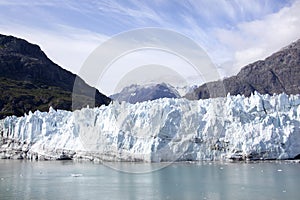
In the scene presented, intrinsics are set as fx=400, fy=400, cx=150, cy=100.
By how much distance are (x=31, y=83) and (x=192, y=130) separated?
147 ft

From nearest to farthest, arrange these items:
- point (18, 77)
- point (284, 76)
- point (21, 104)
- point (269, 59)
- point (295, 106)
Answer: point (295, 106) → point (21, 104) → point (18, 77) → point (284, 76) → point (269, 59)

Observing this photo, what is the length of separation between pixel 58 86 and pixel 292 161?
51.9 meters

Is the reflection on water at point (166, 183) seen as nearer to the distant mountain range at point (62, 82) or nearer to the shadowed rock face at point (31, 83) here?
the distant mountain range at point (62, 82)

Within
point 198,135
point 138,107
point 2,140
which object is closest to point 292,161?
point 198,135

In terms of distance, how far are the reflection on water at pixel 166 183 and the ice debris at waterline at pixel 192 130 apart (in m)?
2.01

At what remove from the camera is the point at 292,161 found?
80.4 feet

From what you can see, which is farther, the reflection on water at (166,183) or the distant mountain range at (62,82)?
the distant mountain range at (62,82)

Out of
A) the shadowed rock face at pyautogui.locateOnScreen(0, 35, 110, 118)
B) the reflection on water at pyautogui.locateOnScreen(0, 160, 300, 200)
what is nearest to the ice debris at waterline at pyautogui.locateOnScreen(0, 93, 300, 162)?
the reflection on water at pyautogui.locateOnScreen(0, 160, 300, 200)

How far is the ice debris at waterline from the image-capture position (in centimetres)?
2495

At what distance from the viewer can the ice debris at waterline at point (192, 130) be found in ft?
81.9

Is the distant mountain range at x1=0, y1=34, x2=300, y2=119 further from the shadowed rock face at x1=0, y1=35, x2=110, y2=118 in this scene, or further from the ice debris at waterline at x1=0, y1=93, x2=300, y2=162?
the ice debris at waterline at x1=0, y1=93, x2=300, y2=162

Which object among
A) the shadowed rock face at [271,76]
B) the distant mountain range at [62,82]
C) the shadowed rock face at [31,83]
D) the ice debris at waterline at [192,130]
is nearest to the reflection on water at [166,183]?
the ice debris at waterline at [192,130]

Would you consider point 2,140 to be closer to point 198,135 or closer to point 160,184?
point 198,135

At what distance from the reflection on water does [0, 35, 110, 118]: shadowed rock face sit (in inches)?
958
